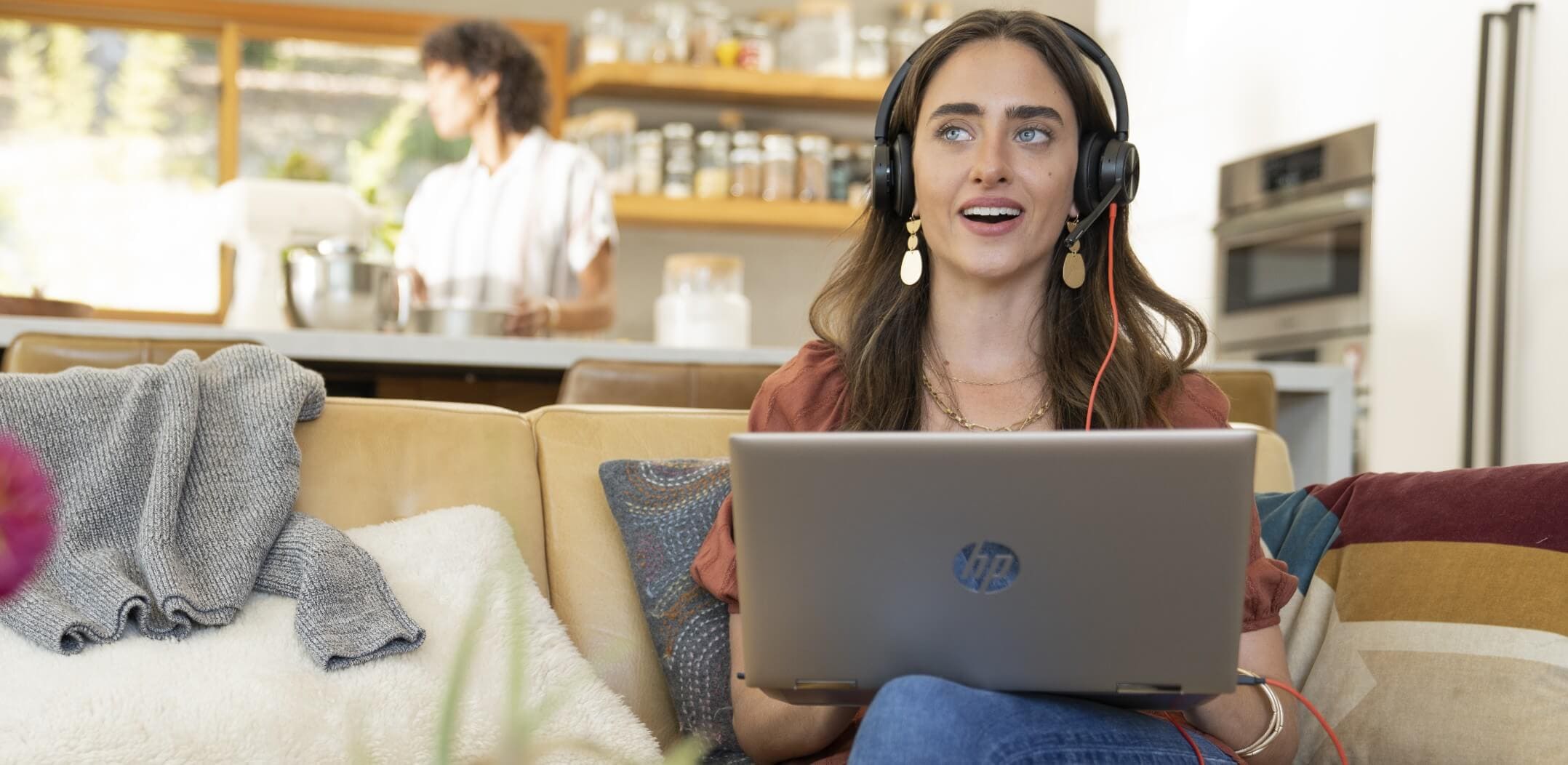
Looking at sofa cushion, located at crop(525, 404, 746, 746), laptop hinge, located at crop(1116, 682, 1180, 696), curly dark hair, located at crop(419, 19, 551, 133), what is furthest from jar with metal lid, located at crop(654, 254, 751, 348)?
laptop hinge, located at crop(1116, 682, 1180, 696)

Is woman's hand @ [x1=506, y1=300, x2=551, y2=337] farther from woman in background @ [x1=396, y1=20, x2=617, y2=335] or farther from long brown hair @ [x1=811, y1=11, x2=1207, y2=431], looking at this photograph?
long brown hair @ [x1=811, y1=11, x2=1207, y2=431]

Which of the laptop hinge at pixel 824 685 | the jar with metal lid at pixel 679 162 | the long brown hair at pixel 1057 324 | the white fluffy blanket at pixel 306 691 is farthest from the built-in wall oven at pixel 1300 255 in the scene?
the laptop hinge at pixel 824 685

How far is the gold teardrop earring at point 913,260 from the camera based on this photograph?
1.57 m

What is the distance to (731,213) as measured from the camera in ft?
15.1

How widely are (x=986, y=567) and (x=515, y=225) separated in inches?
102

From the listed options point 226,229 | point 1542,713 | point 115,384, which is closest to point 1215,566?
point 1542,713

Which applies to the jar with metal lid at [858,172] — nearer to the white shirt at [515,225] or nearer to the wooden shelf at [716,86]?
the wooden shelf at [716,86]

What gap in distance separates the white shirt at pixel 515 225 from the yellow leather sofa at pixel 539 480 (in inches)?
65.0

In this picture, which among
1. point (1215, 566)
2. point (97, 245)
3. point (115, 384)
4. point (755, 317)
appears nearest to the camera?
point (1215, 566)

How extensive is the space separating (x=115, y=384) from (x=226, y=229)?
128cm

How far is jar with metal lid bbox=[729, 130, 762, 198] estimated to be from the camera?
4695 mm

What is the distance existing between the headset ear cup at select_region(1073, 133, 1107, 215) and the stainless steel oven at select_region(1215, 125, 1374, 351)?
8.37 feet

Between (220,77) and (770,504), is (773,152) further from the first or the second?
(770,504)

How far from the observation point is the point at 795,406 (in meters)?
1.53
